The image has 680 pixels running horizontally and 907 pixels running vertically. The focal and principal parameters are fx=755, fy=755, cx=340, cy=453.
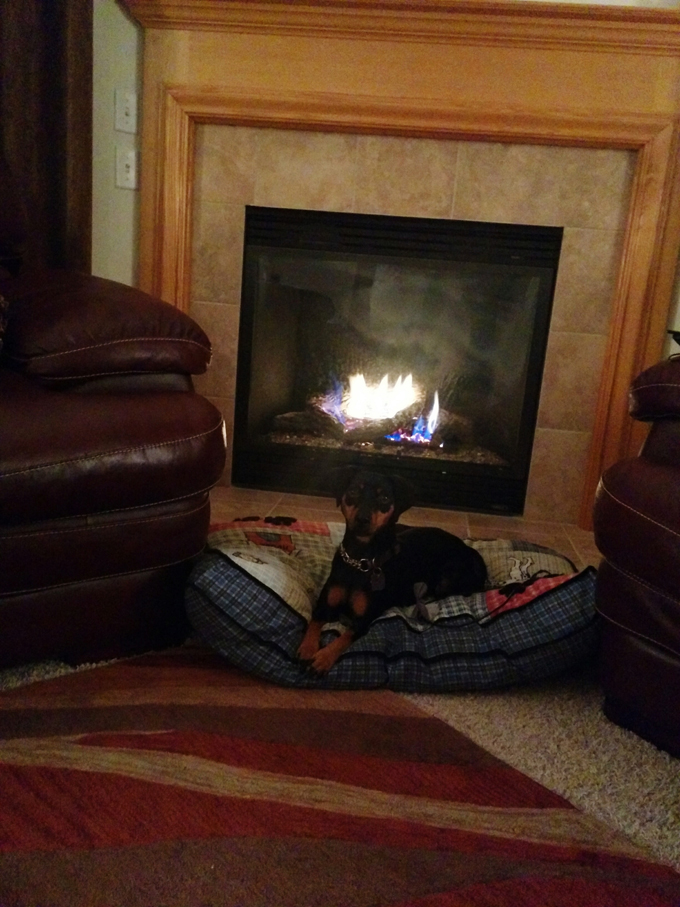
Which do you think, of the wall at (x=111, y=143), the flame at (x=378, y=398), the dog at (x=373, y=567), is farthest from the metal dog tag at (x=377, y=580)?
the wall at (x=111, y=143)

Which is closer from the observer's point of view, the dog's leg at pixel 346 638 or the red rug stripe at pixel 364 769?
the red rug stripe at pixel 364 769

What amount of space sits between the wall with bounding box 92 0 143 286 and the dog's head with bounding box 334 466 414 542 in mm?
1408

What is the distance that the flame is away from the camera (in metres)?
2.70

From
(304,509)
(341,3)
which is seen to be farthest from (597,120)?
(304,509)

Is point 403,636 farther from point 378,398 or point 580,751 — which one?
point 378,398

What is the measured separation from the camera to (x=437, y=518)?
254 centimetres

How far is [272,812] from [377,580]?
0.51 metres

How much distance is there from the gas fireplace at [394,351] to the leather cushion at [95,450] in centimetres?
127

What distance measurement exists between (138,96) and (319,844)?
→ 2293 millimetres

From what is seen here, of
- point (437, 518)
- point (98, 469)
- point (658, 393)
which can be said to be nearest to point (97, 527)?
point (98, 469)

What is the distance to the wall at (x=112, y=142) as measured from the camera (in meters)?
2.31

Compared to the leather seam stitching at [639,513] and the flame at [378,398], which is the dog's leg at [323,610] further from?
the flame at [378,398]

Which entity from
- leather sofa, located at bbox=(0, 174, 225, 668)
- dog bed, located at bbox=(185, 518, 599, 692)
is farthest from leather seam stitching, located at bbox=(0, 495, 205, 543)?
dog bed, located at bbox=(185, 518, 599, 692)

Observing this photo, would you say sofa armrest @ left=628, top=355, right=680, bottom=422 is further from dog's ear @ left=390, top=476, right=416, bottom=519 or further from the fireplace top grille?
the fireplace top grille
